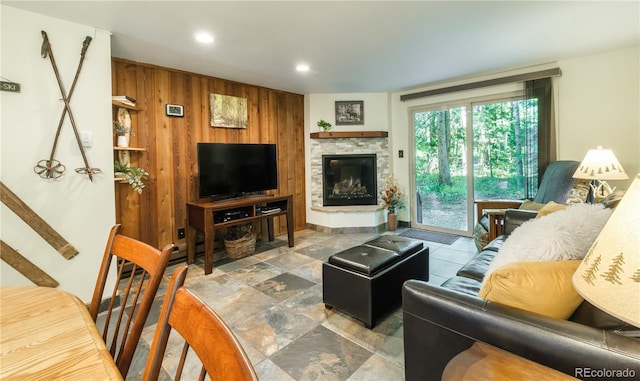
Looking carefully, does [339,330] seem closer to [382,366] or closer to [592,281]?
[382,366]

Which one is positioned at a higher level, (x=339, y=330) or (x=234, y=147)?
(x=234, y=147)

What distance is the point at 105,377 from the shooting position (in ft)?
2.08

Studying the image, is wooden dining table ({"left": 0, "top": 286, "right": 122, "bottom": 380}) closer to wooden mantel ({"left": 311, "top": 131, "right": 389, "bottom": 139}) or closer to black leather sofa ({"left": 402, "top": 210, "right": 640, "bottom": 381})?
black leather sofa ({"left": 402, "top": 210, "right": 640, "bottom": 381})

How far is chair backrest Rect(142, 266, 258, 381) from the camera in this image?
49 cm

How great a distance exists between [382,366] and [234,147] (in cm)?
295

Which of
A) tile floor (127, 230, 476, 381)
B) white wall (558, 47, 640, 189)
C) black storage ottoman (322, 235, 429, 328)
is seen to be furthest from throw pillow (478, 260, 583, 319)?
white wall (558, 47, 640, 189)

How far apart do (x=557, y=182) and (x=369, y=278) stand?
2670mm

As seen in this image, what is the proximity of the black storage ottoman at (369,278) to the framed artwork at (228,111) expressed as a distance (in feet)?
8.55

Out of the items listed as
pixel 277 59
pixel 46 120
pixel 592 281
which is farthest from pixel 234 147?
pixel 592 281

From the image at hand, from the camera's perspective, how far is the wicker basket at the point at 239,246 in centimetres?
356

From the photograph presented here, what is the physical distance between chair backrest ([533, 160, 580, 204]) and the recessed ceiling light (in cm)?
386

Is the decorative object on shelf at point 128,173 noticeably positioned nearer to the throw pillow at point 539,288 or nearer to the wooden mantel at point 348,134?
the wooden mantel at point 348,134

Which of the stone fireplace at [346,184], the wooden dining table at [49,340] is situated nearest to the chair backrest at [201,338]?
the wooden dining table at [49,340]

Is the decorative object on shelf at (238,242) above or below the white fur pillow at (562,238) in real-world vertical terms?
below
